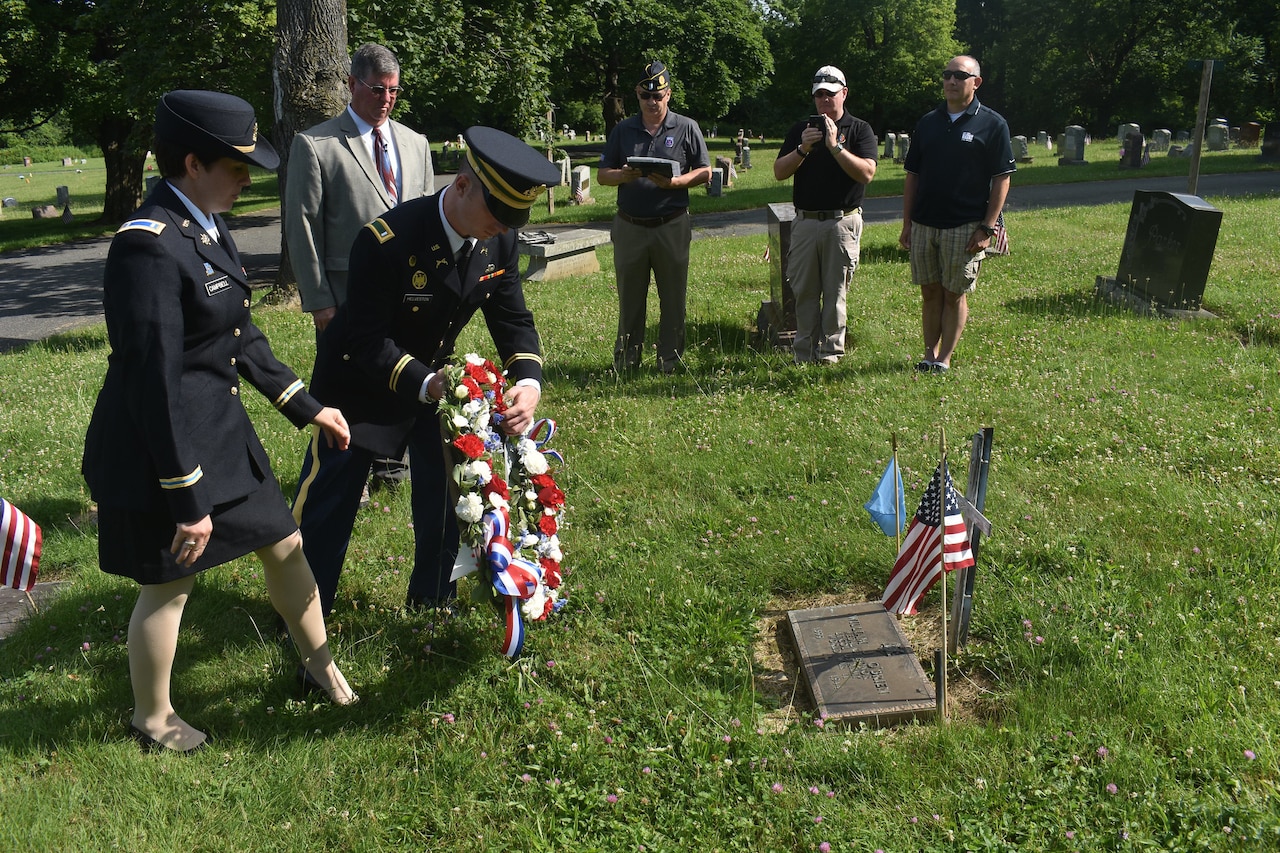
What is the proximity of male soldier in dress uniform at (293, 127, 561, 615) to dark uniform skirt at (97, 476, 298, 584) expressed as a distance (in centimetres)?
64

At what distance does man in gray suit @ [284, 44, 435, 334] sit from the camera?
18.6 feet

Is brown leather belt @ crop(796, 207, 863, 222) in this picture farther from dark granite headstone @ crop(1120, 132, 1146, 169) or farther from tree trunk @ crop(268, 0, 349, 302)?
dark granite headstone @ crop(1120, 132, 1146, 169)

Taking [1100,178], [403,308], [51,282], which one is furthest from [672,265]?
[1100,178]

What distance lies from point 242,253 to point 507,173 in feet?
59.9

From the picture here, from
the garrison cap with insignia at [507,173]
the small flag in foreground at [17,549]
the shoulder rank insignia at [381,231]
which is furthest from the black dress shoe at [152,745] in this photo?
the garrison cap with insignia at [507,173]

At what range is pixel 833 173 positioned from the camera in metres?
7.87

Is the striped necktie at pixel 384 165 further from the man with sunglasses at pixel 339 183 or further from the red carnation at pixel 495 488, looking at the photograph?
the red carnation at pixel 495 488

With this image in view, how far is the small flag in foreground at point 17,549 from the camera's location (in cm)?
435

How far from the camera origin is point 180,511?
321 centimetres

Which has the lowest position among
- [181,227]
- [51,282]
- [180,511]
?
[51,282]

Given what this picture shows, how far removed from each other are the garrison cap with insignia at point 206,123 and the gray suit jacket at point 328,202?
8.15 feet

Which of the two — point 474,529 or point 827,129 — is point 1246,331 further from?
point 474,529

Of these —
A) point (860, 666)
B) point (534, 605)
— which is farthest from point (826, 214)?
point (534, 605)

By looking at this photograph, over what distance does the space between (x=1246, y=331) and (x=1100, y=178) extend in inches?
737
